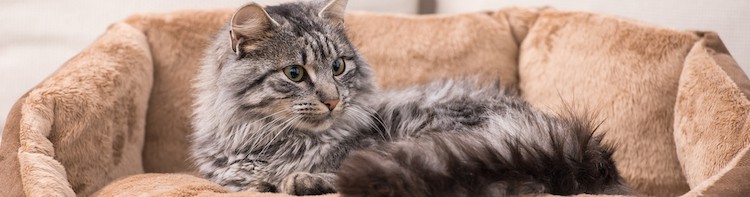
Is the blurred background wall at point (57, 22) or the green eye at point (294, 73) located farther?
the blurred background wall at point (57, 22)

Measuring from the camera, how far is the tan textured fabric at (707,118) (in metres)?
1.73

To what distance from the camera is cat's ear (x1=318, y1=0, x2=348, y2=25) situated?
1735mm

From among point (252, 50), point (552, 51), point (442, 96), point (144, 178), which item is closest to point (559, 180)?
point (442, 96)

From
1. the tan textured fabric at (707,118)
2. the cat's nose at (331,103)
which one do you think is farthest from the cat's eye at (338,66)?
the tan textured fabric at (707,118)

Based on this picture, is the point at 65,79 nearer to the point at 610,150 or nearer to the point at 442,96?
the point at 442,96

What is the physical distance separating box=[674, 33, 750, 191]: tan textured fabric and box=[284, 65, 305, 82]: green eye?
967mm

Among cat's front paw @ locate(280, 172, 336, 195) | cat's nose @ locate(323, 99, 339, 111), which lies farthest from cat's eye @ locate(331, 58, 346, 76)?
cat's front paw @ locate(280, 172, 336, 195)

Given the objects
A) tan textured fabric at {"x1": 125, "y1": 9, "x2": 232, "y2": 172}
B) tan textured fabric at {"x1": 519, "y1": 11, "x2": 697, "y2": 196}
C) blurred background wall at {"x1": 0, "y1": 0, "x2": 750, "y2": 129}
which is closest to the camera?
tan textured fabric at {"x1": 519, "y1": 11, "x2": 697, "y2": 196}

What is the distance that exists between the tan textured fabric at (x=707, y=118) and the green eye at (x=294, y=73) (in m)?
0.97

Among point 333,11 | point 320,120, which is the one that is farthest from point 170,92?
point 320,120

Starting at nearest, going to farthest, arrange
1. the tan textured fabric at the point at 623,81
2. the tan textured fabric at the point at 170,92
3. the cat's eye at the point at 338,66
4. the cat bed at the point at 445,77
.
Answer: the cat's eye at the point at 338,66, the cat bed at the point at 445,77, the tan textured fabric at the point at 623,81, the tan textured fabric at the point at 170,92

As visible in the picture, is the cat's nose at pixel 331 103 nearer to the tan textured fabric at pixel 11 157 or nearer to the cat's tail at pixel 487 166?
the cat's tail at pixel 487 166

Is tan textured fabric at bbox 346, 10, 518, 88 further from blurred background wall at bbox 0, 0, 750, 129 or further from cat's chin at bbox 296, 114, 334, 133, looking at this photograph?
cat's chin at bbox 296, 114, 334, 133

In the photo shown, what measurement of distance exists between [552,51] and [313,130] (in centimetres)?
91
